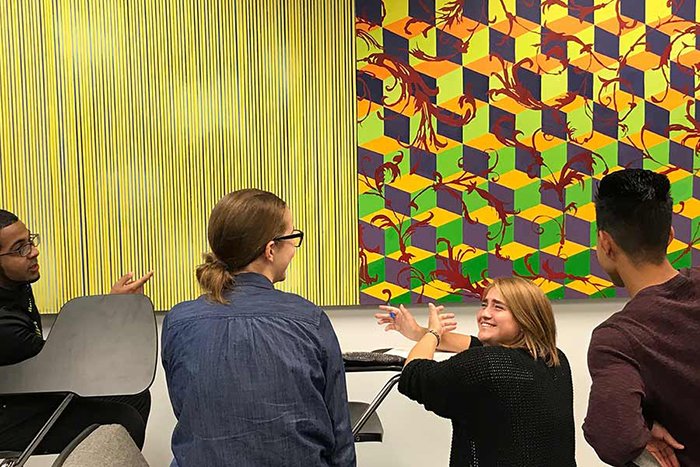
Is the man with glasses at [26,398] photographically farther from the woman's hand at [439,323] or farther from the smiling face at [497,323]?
the smiling face at [497,323]

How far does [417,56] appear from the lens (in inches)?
111

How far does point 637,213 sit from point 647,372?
395 millimetres

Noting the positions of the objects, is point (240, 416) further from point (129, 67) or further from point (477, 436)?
point (129, 67)

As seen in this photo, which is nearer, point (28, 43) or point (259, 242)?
point (259, 242)

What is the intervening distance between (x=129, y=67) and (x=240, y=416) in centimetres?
167

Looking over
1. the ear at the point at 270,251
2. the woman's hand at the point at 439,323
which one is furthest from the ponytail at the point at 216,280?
the woman's hand at the point at 439,323

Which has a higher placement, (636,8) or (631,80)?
(636,8)

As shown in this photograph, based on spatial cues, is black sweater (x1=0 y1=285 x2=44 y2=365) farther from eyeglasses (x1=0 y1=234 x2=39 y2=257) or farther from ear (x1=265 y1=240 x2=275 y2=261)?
ear (x1=265 y1=240 x2=275 y2=261)

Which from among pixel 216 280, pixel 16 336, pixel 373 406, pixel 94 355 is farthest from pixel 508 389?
pixel 16 336

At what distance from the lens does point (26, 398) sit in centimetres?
227

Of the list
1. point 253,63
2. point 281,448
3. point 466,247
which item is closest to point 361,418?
point 281,448

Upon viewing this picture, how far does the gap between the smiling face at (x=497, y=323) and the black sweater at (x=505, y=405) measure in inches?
3.7

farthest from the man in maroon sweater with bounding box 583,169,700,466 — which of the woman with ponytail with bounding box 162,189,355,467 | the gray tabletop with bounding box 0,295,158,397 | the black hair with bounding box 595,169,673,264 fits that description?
the gray tabletop with bounding box 0,295,158,397

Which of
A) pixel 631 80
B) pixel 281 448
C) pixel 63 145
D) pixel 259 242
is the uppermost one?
pixel 631 80
